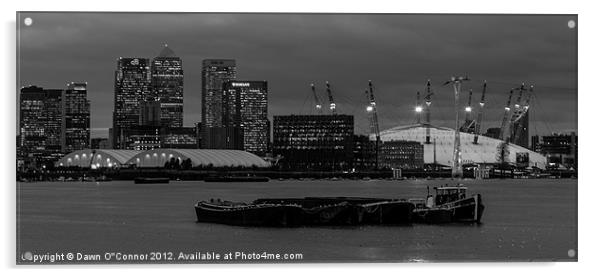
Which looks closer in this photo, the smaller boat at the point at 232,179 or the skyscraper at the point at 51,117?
the skyscraper at the point at 51,117

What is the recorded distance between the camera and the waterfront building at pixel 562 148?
1253cm

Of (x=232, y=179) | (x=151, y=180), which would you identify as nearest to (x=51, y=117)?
(x=232, y=179)

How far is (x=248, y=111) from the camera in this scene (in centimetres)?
1587

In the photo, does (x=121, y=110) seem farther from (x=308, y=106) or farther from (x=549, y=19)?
(x=549, y=19)

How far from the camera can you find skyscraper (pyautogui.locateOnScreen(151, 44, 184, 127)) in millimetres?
13117

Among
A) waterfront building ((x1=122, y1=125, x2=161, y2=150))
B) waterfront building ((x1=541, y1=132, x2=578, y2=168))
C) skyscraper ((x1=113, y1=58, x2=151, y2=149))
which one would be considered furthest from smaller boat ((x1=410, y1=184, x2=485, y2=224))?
skyscraper ((x1=113, y1=58, x2=151, y2=149))

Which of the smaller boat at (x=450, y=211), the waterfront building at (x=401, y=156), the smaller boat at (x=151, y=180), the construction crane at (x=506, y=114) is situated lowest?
the smaller boat at (x=151, y=180)

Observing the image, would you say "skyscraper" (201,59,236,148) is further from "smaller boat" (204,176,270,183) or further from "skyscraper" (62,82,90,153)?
"smaller boat" (204,176,270,183)

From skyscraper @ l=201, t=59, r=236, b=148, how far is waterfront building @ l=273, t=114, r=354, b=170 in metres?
1.00

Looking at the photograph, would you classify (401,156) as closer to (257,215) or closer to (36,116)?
(257,215)

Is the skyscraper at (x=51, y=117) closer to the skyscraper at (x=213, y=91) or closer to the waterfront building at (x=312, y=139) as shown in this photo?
the skyscraper at (x=213, y=91)
